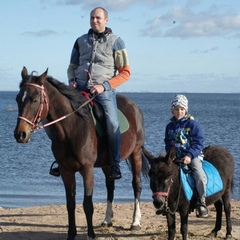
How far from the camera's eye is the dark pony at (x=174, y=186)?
6770 mm

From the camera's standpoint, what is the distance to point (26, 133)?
709cm

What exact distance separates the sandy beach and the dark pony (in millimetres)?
871

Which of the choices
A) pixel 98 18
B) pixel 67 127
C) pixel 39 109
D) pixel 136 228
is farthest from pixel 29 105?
pixel 136 228

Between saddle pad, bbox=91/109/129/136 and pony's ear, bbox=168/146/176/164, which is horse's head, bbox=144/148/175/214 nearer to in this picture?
pony's ear, bbox=168/146/176/164

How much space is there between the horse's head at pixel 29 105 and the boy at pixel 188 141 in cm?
163

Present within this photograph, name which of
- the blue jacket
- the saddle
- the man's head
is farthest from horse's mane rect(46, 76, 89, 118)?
the blue jacket

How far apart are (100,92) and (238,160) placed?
15.9 metres

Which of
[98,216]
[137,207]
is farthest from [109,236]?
[98,216]

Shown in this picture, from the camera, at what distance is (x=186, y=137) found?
24.4 feet

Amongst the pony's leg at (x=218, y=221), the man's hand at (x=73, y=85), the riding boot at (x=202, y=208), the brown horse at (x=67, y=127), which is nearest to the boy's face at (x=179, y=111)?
the riding boot at (x=202, y=208)

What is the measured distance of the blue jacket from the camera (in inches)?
290

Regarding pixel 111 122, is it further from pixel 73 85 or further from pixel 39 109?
pixel 39 109

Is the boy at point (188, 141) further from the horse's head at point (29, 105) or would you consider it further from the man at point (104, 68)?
the horse's head at point (29, 105)

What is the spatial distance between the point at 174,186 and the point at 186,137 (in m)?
Result: 0.71
